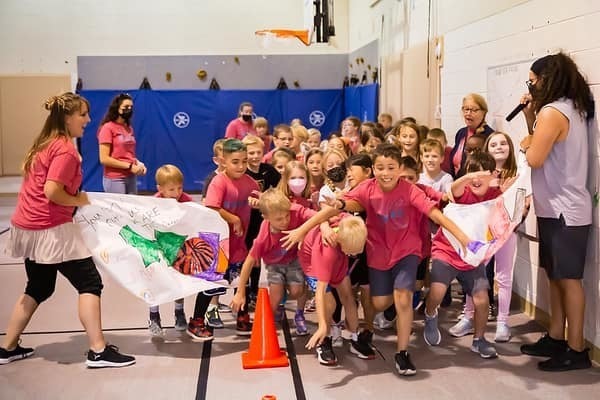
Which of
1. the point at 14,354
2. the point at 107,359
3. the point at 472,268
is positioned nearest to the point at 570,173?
the point at 472,268

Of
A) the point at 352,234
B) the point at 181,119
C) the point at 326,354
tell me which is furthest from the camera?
the point at 181,119

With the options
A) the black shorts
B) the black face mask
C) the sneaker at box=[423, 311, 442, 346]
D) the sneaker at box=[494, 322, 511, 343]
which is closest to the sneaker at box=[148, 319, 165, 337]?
the black face mask

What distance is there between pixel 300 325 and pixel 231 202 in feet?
3.34

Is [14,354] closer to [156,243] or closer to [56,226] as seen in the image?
[56,226]

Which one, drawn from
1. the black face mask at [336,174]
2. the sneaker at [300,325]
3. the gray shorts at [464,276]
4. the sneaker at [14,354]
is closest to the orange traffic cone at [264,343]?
the sneaker at [300,325]

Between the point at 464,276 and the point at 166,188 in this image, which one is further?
the point at 166,188

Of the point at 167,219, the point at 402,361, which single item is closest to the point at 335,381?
the point at 402,361

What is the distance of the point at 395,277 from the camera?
4.20 metres

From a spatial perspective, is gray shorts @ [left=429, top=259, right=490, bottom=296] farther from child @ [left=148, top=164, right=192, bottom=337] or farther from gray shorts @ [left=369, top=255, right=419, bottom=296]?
child @ [left=148, top=164, right=192, bottom=337]

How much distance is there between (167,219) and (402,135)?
2102 mm

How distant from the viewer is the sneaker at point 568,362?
415cm

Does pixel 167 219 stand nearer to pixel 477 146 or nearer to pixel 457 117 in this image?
pixel 477 146

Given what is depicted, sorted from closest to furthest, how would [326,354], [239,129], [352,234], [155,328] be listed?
[352,234]
[326,354]
[155,328]
[239,129]

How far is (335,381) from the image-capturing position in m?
4.03
